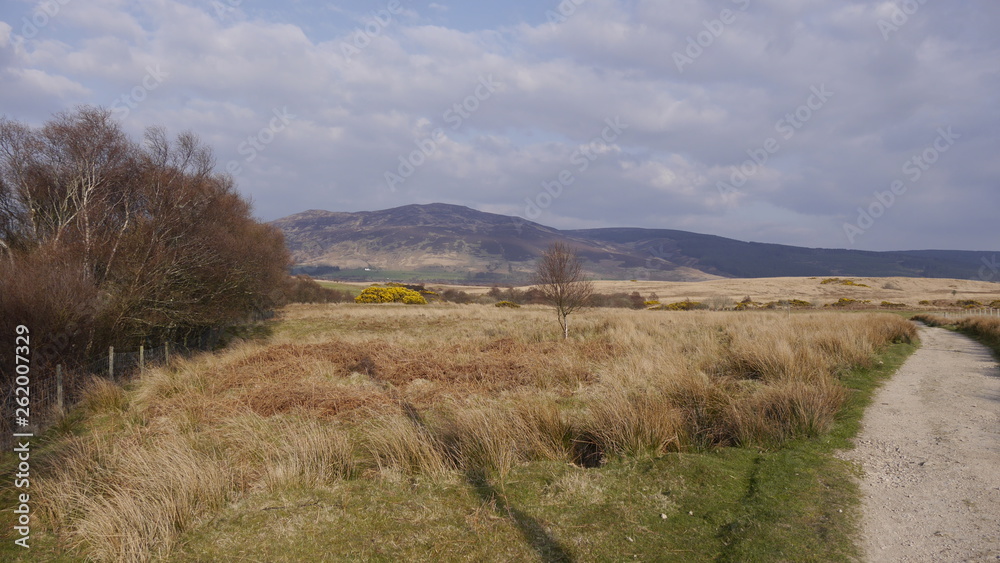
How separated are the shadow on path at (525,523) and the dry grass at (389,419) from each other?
262 mm

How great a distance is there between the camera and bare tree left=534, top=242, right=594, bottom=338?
2077 centimetres

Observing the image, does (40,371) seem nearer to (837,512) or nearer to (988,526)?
(837,512)

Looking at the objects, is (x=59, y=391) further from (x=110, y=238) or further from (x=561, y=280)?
(x=561, y=280)

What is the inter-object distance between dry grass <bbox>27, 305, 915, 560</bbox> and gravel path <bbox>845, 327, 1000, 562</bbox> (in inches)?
33.8

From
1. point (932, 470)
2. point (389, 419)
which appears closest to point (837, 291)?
point (932, 470)

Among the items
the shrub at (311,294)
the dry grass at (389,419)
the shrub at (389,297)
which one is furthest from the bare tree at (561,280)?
the shrub at (311,294)

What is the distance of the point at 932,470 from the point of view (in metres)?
5.68

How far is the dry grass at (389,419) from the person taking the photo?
518 centimetres

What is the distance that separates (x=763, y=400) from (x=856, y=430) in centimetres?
127

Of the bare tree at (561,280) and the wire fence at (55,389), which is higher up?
the bare tree at (561,280)

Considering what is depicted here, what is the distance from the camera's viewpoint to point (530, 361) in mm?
13281

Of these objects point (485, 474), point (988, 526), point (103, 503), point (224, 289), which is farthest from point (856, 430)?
point (224, 289)

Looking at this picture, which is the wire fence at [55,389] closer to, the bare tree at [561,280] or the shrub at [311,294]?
the bare tree at [561,280]

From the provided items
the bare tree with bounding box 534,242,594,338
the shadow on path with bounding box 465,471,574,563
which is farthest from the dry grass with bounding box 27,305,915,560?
the bare tree with bounding box 534,242,594,338
